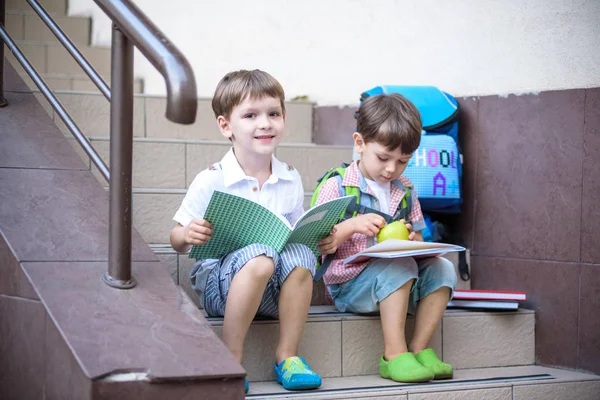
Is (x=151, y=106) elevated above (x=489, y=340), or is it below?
above

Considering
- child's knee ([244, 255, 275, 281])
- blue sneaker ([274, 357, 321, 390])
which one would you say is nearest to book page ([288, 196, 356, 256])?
child's knee ([244, 255, 275, 281])

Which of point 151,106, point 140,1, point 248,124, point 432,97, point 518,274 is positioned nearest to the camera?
point 248,124

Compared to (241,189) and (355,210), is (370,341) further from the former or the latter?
(241,189)

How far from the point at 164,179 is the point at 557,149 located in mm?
1562

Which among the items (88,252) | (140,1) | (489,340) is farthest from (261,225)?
(140,1)

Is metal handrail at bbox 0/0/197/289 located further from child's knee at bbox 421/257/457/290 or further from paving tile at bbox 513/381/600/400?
paving tile at bbox 513/381/600/400

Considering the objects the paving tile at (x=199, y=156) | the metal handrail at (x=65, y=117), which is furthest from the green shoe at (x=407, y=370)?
the paving tile at (x=199, y=156)

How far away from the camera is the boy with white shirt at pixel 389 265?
2.67 m

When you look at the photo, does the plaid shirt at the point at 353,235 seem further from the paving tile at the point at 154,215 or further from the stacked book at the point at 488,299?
the paving tile at the point at 154,215

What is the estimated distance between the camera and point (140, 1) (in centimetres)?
524

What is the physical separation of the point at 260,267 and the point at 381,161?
704mm

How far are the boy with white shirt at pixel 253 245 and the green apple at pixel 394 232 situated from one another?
0.29m

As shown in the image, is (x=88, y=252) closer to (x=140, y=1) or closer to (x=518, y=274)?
(x=518, y=274)

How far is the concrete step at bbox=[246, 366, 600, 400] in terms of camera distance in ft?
7.88
